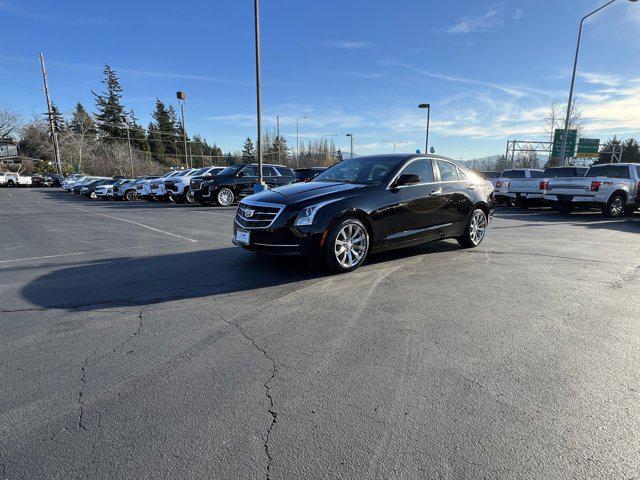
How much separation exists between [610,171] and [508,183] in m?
3.80

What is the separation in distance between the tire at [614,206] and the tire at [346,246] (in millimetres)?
12011

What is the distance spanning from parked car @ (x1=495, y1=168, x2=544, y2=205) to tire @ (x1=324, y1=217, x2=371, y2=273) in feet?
44.4

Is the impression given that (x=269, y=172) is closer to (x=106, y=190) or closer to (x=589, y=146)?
(x=106, y=190)

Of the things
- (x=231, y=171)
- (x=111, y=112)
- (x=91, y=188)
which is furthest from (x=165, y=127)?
(x=231, y=171)

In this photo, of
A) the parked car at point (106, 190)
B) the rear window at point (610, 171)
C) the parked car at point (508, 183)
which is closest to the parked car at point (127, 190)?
the parked car at point (106, 190)

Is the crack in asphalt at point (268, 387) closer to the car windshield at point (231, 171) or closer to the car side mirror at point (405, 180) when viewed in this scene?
the car side mirror at point (405, 180)

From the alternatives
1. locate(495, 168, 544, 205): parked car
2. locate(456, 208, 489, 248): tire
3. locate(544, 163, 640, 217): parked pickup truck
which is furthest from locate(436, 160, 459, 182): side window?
locate(495, 168, 544, 205): parked car

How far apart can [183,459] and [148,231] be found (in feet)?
28.8

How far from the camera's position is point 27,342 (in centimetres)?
331

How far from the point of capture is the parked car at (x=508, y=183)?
54.9 ft

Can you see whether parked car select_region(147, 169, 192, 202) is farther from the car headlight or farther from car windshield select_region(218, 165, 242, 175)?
the car headlight

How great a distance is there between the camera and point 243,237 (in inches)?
220

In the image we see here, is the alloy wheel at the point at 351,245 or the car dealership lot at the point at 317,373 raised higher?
the alloy wheel at the point at 351,245

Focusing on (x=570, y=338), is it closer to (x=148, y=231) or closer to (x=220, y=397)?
(x=220, y=397)
